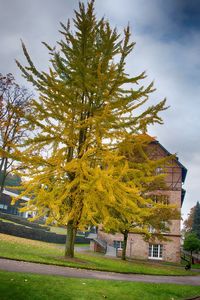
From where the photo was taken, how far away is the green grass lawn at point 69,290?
686cm

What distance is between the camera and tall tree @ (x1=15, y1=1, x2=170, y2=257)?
39.5 feet

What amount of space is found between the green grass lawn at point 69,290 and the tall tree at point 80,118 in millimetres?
2823

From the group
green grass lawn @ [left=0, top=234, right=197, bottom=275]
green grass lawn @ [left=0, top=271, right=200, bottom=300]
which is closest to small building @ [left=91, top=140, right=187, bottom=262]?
green grass lawn @ [left=0, top=234, right=197, bottom=275]

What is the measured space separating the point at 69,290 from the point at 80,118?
8607mm

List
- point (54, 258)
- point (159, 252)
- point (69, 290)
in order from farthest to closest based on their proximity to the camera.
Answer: point (159, 252), point (54, 258), point (69, 290)

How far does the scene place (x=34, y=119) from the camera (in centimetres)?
1257

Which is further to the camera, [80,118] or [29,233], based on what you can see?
[29,233]

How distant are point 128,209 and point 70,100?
5.31 m

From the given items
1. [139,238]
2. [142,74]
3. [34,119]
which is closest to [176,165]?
[139,238]

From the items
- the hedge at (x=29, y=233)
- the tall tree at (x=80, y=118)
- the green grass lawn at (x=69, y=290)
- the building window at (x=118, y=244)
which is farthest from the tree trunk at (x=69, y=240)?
the building window at (x=118, y=244)

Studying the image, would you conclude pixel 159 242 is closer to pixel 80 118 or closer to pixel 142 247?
pixel 142 247

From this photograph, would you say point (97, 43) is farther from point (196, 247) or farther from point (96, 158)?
point (196, 247)

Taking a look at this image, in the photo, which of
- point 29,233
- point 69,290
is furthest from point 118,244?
point 69,290

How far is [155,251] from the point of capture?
32844 millimetres
